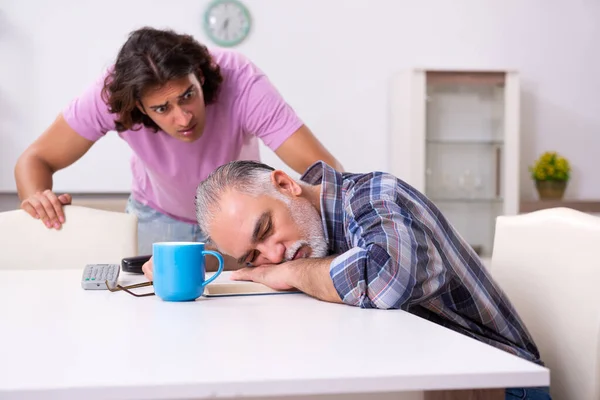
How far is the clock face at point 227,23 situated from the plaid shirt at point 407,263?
319 centimetres

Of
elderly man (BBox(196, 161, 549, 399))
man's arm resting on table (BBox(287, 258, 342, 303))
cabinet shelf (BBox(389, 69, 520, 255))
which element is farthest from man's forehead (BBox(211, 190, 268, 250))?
cabinet shelf (BBox(389, 69, 520, 255))

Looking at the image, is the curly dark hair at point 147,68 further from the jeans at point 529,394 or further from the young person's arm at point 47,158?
the jeans at point 529,394

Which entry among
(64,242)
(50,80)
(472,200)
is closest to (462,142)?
(472,200)

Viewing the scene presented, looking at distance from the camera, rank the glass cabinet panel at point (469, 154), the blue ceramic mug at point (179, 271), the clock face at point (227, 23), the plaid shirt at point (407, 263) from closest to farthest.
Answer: the plaid shirt at point (407, 263)
the blue ceramic mug at point (179, 271)
the clock face at point (227, 23)
the glass cabinet panel at point (469, 154)

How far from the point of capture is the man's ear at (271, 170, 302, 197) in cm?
141

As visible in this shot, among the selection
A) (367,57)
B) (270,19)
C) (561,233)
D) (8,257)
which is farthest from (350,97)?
(561,233)

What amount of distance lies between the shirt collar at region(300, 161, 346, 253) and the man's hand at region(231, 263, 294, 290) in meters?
0.12

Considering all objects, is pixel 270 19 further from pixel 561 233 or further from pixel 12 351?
pixel 12 351

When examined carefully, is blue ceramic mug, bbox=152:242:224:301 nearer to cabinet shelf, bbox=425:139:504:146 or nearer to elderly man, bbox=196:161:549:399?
elderly man, bbox=196:161:549:399

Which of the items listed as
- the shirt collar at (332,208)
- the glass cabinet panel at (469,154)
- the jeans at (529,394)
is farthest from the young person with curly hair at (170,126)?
the glass cabinet panel at (469,154)

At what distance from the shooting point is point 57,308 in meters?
1.23

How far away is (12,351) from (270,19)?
3919mm

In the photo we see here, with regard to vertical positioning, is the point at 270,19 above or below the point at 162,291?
above

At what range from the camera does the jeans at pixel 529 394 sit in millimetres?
1233
